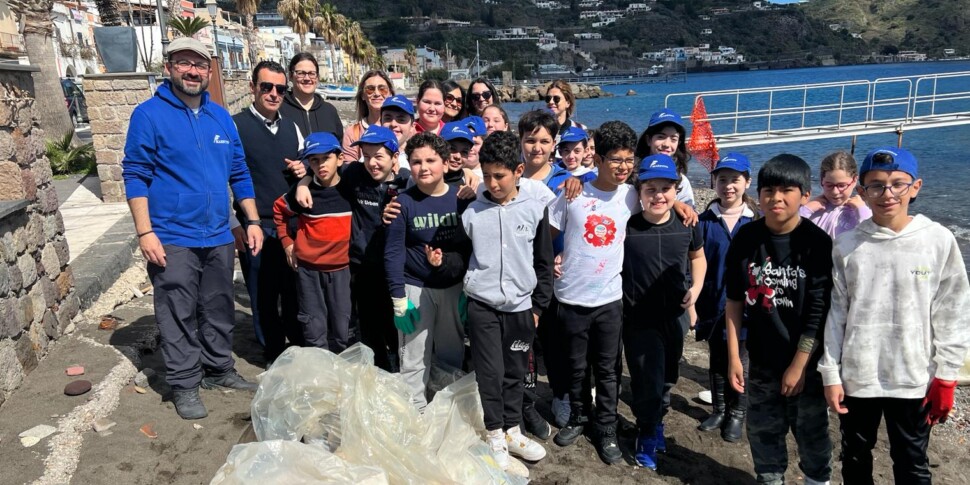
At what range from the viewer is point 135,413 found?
12.2ft

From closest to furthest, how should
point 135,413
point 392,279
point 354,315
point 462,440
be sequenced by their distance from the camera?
point 462,440 → point 392,279 → point 135,413 → point 354,315

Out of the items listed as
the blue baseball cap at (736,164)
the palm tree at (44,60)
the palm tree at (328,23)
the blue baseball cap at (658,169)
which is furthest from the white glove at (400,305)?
the palm tree at (328,23)

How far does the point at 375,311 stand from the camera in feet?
14.1

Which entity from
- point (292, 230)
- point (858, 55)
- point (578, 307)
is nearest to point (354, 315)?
point (292, 230)

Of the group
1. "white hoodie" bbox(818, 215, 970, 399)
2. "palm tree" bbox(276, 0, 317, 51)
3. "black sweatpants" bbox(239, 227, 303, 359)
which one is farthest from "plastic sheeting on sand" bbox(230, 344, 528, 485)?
"palm tree" bbox(276, 0, 317, 51)

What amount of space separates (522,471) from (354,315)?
6.17 ft

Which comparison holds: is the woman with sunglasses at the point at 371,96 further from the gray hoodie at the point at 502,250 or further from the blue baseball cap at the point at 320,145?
the gray hoodie at the point at 502,250

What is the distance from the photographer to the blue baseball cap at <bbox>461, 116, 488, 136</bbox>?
401cm

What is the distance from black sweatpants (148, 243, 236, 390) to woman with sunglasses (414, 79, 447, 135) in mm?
1752

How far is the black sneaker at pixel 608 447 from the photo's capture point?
3.53m

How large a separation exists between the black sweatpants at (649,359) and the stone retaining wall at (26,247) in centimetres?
379

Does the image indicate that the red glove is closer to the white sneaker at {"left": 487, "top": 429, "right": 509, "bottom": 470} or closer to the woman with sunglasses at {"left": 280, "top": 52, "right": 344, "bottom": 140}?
the white sneaker at {"left": 487, "top": 429, "right": 509, "bottom": 470}

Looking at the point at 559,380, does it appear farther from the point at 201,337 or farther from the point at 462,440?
the point at 201,337

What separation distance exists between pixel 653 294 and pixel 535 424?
1102mm
